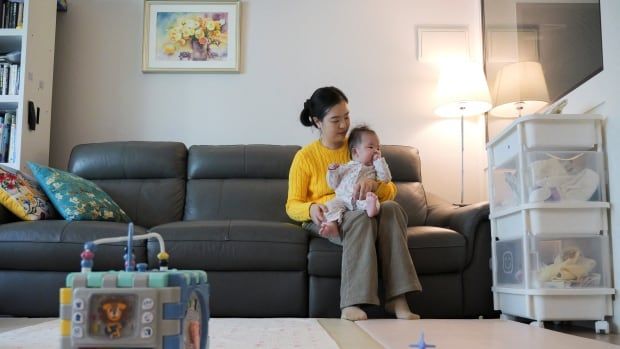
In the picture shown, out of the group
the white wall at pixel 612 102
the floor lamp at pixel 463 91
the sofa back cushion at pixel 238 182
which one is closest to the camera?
the white wall at pixel 612 102

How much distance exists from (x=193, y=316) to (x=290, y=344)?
543mm

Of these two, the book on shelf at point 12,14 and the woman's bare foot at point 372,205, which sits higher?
the book on shelf at point 12,14

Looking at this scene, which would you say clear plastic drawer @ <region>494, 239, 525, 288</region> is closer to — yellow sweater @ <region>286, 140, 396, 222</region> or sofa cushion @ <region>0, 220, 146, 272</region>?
yellow sweater @ <region>286, 140, 396, 222</region>

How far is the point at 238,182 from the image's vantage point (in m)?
3.21

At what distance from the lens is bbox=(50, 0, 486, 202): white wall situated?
141 inches

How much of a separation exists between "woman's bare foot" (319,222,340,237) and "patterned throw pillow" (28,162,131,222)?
103cm

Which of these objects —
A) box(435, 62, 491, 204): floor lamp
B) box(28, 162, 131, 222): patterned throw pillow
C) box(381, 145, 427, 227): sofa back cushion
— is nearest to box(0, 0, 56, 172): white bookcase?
box(28, 162, 131, 222): patterned throw pillow

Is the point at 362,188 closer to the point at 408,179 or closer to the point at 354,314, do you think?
the point at 354,314

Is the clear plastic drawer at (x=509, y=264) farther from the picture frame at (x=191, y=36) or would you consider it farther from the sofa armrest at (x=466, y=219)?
the picture frame at (x=191, y=36)

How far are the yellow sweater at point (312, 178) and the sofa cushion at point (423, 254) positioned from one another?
0.65ft

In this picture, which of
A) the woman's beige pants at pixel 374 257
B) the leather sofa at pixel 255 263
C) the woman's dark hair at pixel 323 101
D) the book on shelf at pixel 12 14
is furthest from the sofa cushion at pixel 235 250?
the book on shelf at pixel 12 14

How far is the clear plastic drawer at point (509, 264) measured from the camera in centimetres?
233

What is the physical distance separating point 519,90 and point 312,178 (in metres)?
1.18

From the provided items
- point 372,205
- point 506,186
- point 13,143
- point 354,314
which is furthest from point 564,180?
point 13,143
